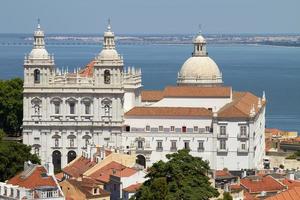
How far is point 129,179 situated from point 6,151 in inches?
249

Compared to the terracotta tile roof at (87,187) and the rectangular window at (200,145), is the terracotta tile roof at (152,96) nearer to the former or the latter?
the rectangular window at (200,145)

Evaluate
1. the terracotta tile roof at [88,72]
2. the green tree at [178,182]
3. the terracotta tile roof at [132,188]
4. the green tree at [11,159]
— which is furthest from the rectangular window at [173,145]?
the green tree at [178,182]

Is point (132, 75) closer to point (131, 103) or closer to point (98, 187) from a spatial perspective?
point (131, 103)

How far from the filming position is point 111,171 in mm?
55906

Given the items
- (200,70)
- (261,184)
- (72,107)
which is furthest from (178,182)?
(200,70)

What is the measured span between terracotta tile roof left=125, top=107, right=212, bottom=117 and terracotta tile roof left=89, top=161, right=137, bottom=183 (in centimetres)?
1330

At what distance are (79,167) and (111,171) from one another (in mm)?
4677

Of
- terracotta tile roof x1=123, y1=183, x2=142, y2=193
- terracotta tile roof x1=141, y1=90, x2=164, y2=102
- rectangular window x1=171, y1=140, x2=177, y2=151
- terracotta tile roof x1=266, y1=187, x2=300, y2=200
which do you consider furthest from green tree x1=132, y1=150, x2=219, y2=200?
terracotta tile roof x1=141, y1=90, x2=164, y2=102

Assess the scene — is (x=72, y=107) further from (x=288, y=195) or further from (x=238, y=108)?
(x=288, y=195)

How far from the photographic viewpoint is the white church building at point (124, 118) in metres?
70.6

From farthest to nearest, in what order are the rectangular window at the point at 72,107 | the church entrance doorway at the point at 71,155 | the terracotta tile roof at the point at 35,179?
the rectangular window at the point at 72,107 < the church entrance doorway at the point at 71,155 < the terracotta tile roof at the point at 35,179

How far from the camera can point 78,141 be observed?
73.6 m

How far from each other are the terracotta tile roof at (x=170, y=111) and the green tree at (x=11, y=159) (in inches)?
560

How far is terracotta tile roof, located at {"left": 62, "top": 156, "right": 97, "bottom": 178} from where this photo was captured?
58125 mm
